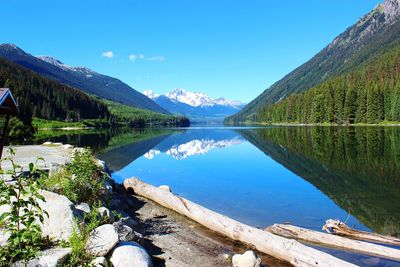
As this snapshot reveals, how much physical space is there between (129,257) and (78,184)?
23.2ft

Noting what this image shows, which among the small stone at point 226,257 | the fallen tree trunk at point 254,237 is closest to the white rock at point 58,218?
the small stone at point 226,257

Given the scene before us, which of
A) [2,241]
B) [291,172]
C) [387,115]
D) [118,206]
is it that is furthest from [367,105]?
[2,241]

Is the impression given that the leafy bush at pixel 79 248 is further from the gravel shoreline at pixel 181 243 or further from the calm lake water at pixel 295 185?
the calm lake water at pixel 295 185

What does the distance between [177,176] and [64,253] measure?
86.1ft

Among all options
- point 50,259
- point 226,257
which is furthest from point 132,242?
point 226,257

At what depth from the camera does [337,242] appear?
1401 cm

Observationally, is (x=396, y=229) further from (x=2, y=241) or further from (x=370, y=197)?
(x=2, y=241)

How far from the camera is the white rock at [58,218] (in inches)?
449

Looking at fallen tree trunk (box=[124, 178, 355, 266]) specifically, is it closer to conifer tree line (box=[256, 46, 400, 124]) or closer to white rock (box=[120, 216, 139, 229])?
white rock (box=[120, 216, 139, 229])

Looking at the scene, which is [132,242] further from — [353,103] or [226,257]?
[353,103]

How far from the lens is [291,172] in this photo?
36.1 metres

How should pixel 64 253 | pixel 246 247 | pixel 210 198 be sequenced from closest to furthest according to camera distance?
1. pixel 64 253
2. pixel 246 247
3. pixel 210 198

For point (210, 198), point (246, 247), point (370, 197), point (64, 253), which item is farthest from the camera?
point (210, 198)

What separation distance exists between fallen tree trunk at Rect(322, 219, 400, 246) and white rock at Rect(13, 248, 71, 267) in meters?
11.2
